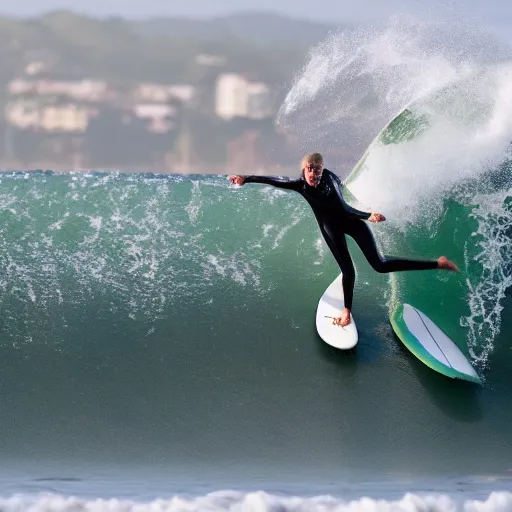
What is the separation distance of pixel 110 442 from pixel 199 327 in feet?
3.99

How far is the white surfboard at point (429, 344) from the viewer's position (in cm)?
417

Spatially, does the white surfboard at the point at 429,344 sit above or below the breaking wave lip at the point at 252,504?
above

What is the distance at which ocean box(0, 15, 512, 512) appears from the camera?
3314 mm

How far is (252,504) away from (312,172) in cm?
187

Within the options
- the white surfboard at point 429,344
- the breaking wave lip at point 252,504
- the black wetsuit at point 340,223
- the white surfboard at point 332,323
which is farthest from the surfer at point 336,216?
the breaking wave lip at point 252,504

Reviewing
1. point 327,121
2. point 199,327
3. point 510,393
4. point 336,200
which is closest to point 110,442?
point 199,327

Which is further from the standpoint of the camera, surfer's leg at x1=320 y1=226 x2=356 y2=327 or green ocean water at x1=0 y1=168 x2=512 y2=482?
surfer's leg at x1=320 y1=226 x2=356 y2=327

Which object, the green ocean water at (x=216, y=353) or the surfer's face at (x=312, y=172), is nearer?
the green ocean water at (x=216, y=353)

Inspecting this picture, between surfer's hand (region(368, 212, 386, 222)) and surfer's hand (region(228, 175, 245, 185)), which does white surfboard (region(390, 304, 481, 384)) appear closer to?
surfer's hand (region(368, 212, 386, 222))

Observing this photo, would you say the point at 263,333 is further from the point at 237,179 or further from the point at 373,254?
the point at 237,179

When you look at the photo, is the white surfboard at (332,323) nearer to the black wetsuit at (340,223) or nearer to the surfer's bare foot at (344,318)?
the surfer's bare foot at (344,318)

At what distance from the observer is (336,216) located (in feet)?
13.6

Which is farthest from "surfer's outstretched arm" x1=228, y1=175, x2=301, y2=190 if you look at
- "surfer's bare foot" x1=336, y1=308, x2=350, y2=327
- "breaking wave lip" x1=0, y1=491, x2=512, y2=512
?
"breaking wave lip" x1=0, y1=491, x2=512, y2=512

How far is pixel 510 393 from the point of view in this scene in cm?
412
